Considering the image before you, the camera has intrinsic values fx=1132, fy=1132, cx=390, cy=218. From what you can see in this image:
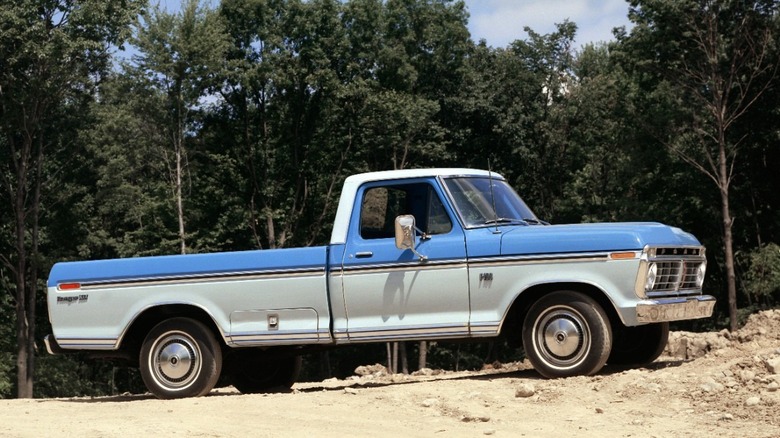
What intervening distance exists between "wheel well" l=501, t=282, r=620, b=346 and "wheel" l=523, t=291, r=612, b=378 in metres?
0.12

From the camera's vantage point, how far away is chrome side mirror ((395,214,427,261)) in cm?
1044

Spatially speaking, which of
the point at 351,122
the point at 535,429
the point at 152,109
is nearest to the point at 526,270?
the point at 535,429

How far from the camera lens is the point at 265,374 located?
13570mm

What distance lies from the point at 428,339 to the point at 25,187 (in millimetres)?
31653

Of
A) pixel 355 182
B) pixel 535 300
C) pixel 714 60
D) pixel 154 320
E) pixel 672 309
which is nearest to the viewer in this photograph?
pixel 672 309

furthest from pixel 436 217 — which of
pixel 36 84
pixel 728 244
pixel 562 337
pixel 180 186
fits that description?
pixel 180 186

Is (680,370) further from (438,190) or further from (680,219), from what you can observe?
(680,219)

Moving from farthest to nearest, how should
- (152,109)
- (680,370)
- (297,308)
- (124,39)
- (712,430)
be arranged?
(152,109)
(124,39)
(297,308)
(680,370)
(712,430)

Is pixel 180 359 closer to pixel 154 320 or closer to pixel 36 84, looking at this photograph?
pixel 154 320

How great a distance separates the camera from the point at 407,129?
144 feet

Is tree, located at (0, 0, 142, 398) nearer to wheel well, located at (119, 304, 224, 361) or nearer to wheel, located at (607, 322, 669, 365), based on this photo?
wheel well, located at (119, 304, 224, 361)

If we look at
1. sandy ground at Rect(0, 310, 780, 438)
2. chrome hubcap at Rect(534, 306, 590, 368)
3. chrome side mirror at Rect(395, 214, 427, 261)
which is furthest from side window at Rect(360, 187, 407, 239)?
chrome hubcap at Rect(534, 306, 590, 368)

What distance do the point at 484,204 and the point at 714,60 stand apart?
2538 centimetres

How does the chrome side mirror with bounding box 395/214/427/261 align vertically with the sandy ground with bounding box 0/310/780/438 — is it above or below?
above
